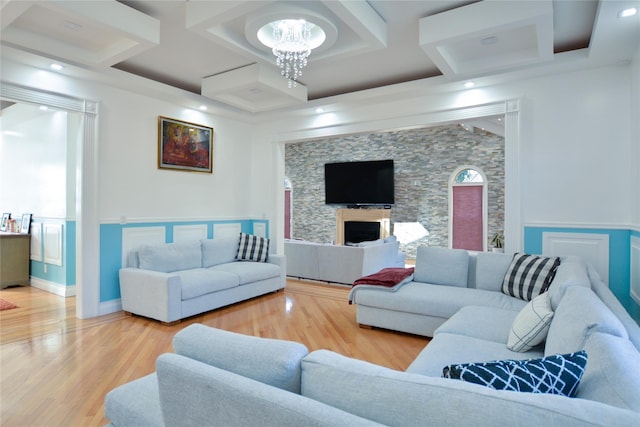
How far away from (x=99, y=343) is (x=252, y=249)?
2.42 meters

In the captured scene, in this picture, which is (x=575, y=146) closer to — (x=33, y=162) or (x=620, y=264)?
(x=620, y=264)

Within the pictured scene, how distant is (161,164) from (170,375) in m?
4.29

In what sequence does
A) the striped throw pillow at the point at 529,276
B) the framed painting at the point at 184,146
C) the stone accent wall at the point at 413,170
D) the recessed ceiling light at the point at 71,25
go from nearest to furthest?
the recessed ceiling light at the point at 71,25
the striped throw pillow at the point at 529,276
the framed painting at the point at 184,146
the stone accent wall at the point at 413,170

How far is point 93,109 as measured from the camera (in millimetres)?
4270

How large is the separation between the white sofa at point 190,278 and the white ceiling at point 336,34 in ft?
7.06

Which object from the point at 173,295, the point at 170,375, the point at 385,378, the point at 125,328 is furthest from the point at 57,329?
the point at 385,378

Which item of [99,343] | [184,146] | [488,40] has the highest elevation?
[488,40]

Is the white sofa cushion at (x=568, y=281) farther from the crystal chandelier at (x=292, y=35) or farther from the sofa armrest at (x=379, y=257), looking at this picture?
the sofa armrest at (x=379, y=257)

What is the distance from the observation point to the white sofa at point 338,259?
5.78m

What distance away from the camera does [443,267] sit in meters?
4.07

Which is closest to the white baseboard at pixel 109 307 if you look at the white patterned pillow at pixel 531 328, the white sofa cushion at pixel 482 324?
the white sofa cushion at pixel 482 324

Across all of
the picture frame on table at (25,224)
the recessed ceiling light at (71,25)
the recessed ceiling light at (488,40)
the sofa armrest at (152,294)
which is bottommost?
the sofa armrest at (152,294)

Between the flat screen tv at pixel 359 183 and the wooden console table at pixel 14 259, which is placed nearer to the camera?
the wooden console table at pixel 14 259

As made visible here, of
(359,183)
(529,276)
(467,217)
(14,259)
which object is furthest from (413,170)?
(14,259)
